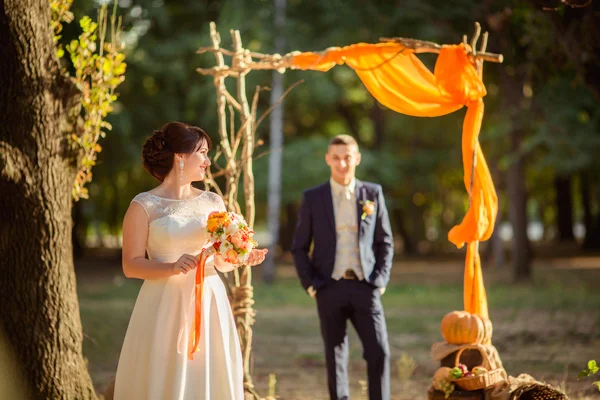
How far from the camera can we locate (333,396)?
280 inches

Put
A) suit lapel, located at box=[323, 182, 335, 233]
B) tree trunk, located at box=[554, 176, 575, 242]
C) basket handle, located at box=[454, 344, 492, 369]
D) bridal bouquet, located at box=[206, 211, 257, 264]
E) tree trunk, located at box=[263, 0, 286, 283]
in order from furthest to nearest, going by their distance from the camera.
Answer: tree trunk, located at box=[554, 176, 575, 242], tree trunk, located at box=[263, 0, 286, 283], suit lapel, located at box=[323, 182, 335, 233], basket handle, located at box=[454, 344, 492, 369], bridal bouquet, located at box=[206, 211, 257, 264]

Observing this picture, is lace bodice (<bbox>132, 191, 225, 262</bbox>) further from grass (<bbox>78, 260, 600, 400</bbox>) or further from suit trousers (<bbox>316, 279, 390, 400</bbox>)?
grass (<bbox>78, 260, 600, 400</bbox>)

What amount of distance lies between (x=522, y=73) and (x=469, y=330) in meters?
15.4

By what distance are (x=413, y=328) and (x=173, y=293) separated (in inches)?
386

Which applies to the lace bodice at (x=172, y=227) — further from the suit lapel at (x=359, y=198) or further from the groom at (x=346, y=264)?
the suit lapel at (x=359, y=198)

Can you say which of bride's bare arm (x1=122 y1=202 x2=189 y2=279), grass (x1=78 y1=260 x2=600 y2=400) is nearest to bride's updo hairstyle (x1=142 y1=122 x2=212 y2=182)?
bride's bare arm (x1=122 y1=202 x2=189 y2=279)

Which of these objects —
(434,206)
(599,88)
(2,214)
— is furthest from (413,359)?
(434,206)

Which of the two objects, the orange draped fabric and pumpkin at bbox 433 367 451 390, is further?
the orange draped fabric

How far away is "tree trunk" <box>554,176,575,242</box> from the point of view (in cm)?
3622

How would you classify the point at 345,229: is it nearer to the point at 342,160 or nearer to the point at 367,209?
the point at 367,209

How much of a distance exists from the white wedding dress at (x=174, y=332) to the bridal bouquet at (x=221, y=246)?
9cm

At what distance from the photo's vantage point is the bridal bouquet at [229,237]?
5.09 meters

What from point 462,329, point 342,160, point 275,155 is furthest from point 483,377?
point 275,155

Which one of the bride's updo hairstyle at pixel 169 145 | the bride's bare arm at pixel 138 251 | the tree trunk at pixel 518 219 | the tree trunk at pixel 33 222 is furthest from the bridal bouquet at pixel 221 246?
the tree trunk at pixel 518 219
